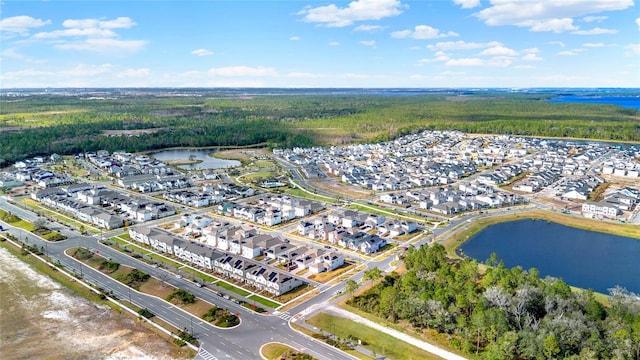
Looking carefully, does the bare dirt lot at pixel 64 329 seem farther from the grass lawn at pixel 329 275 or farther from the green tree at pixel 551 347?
the green tree at pixel 551 347

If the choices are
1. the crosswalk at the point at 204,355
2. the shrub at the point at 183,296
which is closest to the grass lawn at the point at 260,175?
the shrub at the point at 183,296

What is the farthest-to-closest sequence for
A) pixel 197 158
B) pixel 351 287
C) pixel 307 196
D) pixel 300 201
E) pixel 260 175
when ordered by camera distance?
pixel 197 158 → pixel 260 175 → pixel 307 196 → pixel 300 201 → pixel 351 287

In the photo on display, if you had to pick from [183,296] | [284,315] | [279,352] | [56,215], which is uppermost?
[56,215]

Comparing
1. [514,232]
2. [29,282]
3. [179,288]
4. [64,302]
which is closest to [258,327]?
[179,288]

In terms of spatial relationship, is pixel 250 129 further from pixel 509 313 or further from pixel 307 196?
pixel 509 313

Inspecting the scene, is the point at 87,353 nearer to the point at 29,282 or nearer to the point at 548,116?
the point at 29,282

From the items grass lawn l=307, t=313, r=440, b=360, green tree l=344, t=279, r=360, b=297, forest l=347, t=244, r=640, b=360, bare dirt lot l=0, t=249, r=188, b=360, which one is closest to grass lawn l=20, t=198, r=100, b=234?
bare dirt lot l=0, t=249, r=188, b=360

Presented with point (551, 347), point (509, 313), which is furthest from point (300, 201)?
point (551, 347)
